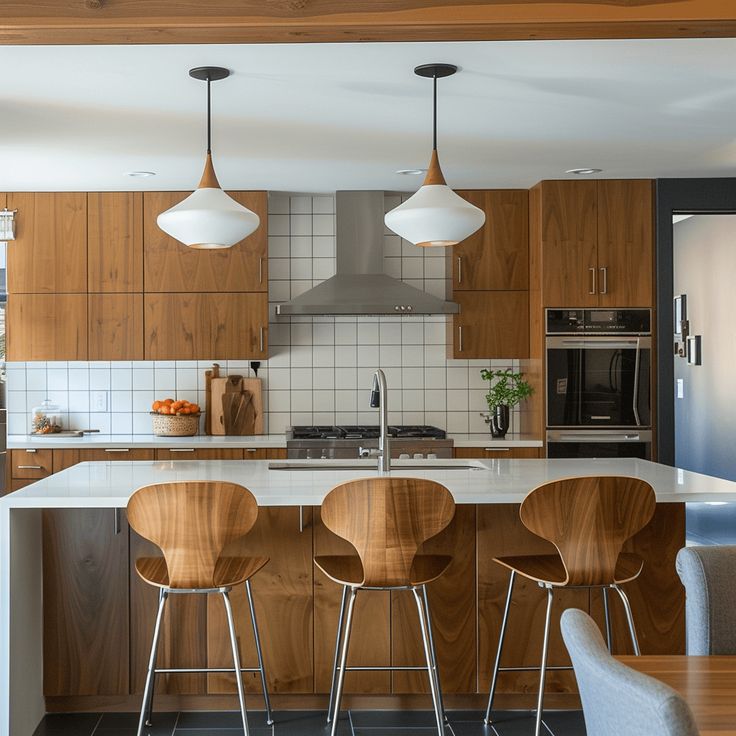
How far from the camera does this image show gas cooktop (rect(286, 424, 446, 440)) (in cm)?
512

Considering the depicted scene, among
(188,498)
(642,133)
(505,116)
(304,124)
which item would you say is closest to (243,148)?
(304,124)

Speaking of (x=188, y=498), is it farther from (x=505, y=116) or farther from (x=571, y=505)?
(x=505, y=116)

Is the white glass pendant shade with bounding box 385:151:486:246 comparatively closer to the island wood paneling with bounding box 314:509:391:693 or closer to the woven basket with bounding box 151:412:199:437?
the island wood paneling with bounding box 314:509:391:693

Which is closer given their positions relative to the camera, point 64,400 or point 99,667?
point 99,667

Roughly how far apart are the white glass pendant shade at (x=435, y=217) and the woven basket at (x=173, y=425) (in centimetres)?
259

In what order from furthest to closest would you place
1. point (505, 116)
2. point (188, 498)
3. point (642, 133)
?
1. point (642, 133)
2. point (505, 116)
3. point (188, 498)

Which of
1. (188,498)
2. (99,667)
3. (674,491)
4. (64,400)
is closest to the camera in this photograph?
(188,498)

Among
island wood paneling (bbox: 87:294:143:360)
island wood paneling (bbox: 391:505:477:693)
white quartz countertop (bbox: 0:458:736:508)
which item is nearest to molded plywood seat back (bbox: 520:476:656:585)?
white quartz countertop (bbox: 0:458:736:508)

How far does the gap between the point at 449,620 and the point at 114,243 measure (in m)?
3.17

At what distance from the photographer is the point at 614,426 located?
5.10m

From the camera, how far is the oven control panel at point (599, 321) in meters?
5.10

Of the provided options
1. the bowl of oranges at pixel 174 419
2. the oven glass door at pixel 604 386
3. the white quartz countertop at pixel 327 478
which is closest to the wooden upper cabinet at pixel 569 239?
the oven glass door at pixel 604 386

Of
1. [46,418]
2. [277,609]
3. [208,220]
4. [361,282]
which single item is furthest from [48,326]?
[277,609]

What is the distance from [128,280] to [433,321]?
1.88m
